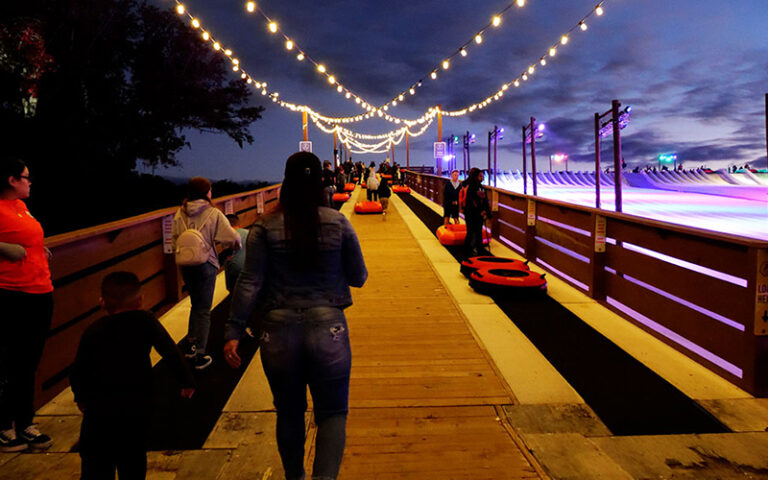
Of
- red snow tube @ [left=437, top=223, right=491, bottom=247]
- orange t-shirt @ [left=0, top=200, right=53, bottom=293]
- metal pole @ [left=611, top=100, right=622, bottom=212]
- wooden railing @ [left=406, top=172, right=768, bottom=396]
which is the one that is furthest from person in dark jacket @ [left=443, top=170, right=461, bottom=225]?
orange t-shirt @ [left=0, top=200, right=53, bottom=293]

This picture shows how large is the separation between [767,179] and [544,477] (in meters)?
55.0

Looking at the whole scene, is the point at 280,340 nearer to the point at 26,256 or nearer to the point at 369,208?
the point at 26,256

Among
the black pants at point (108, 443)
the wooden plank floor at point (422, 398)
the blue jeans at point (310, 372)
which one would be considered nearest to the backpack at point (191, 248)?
the wooden plank floor at point (422, 398)

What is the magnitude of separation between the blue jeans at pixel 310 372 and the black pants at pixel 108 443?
660 millimetres

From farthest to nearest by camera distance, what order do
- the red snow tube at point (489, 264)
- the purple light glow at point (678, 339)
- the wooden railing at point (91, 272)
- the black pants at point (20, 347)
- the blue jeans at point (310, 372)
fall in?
the red snow tube at point (489, 264)
the purple light glow at point (678, 339)
the wooden railing at point (91, 272)
the black pants at point (20, 347)
the blue jeans at point (310, 372)

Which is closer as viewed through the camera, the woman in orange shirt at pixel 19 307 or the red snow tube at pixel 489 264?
the woman in orange shirt at pixel 19 307

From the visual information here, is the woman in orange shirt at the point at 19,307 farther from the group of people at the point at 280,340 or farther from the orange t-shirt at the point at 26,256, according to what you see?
the group of people at the point at 280,340

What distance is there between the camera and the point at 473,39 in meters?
13.6

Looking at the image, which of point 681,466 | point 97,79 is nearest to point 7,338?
point 681,466

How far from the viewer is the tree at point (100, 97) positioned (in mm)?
18545

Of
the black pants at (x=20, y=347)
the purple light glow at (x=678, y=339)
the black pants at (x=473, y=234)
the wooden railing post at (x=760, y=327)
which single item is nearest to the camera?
the black pants at (x=20, y=347)

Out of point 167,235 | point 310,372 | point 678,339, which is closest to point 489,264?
point 678,339

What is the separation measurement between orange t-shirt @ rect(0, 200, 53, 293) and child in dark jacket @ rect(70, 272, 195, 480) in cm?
119

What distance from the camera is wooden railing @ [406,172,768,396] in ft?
13.7
